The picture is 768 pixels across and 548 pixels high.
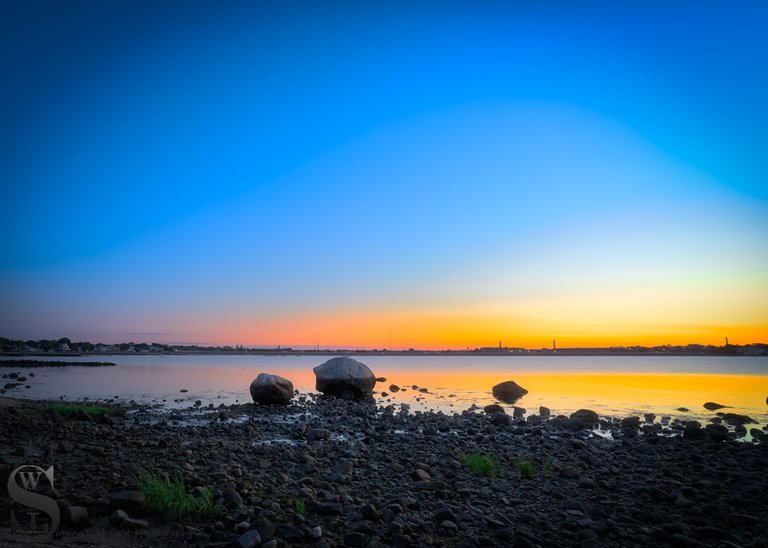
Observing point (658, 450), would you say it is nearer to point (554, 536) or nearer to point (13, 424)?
point (554, 536)

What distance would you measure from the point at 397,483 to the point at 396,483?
0.02 m

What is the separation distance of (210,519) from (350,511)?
202 centimetres

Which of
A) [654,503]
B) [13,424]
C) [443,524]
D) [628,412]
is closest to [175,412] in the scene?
[13,424]

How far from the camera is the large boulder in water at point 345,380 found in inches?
989

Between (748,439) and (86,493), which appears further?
(748,439)

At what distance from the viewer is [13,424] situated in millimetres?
12758

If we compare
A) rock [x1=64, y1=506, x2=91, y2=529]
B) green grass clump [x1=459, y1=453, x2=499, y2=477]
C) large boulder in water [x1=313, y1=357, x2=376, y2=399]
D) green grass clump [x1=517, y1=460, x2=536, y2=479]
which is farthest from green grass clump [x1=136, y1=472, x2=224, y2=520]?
large boulder in water [x1=313, y1=357, x2=376, y2=399]

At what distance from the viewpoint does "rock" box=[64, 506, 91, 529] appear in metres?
6.00

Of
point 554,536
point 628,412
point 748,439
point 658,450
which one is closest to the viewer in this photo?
point 554,536

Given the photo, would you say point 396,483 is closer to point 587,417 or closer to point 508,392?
point 587,417

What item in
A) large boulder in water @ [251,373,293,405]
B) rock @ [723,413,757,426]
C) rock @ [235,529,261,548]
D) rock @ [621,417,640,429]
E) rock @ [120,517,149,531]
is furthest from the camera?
large boulder in water @ [251,373,293,405]
